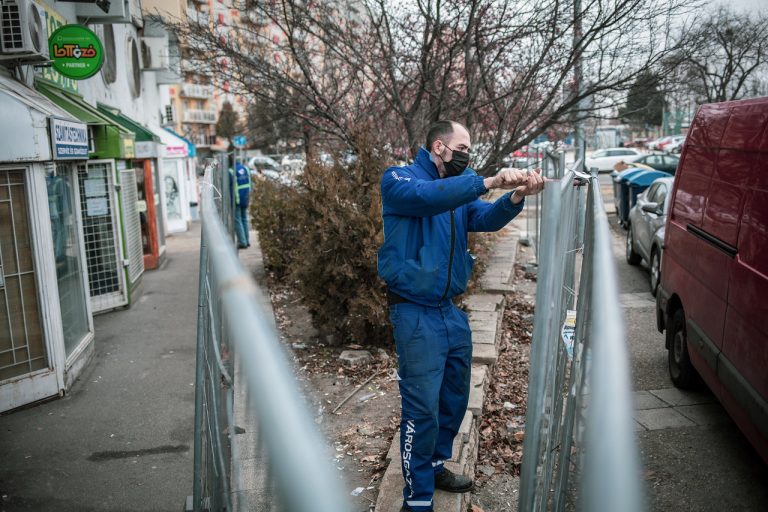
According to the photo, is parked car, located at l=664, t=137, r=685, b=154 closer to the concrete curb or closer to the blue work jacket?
the concrete curb

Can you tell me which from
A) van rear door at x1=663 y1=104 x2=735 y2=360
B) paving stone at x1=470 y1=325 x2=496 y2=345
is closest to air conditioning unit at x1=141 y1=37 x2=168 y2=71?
paving stone at x1=470 y1=325 x2=496 y2=345

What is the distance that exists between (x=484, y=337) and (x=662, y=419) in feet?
5.44

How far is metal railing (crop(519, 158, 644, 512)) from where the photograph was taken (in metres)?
1.10

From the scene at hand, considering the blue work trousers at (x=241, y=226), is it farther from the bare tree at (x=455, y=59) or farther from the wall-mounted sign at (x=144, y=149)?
the bare tree at (x=455, y=59)

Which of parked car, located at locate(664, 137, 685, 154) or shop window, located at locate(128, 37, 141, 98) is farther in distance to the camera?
parked car, located at locate(664, 137, 685, 154)

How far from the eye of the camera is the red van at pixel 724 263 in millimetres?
4074

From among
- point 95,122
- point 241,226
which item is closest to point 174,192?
point 241,226

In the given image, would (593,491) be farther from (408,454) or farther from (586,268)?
(408,454)

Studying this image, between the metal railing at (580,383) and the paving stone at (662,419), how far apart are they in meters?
2.07

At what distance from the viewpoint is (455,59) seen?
7.91 meters

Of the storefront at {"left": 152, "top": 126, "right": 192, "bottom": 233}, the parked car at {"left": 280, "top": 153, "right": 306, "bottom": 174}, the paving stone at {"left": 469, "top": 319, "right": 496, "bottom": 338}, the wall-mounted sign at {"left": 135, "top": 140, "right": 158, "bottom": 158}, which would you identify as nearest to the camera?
the paving stone at {"left": 469, "top": 319, "right": 496, "bottom": 338}

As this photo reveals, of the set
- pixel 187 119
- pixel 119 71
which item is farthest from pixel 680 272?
pixel 187 119

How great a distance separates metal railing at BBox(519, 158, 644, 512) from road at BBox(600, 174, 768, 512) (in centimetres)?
151

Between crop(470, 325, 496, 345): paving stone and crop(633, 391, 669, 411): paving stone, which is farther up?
crop(470, 325, 496, 345): paving stone
